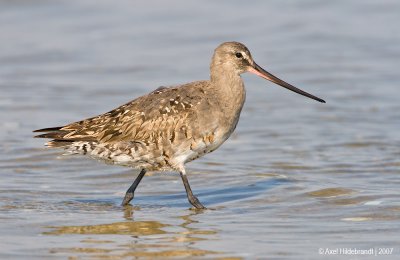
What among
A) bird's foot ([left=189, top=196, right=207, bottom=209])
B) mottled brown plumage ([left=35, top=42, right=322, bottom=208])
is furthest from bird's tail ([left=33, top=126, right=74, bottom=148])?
bird's foot ([left=189, top=196, right=207, bottom=209])

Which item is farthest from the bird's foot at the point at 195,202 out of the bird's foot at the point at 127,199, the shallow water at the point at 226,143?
the bird's foot at the point at 127,199

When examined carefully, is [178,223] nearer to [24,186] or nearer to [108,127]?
[108,127]

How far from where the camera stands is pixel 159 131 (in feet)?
26.9

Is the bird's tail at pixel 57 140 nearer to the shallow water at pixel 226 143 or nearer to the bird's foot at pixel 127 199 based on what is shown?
the shallow water at pixel 226 143

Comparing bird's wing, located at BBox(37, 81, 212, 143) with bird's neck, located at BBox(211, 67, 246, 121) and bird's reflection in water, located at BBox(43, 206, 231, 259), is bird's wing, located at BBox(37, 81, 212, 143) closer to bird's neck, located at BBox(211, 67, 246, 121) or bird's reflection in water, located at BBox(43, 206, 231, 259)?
bird's neck, located at BBox(211, 67, 246, 121)

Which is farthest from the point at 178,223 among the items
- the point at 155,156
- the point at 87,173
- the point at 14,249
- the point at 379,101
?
the point at 379,101

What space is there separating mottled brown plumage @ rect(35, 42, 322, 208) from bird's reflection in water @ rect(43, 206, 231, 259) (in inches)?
23.7

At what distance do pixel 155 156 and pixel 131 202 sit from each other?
1.66 feet

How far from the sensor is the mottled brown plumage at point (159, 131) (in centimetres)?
819

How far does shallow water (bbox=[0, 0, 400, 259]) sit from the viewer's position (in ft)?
23.4

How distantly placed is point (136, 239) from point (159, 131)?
4.53 ft

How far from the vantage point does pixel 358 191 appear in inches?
336

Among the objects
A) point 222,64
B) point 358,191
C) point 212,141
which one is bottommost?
point 358,191

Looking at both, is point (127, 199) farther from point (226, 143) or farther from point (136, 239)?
point (226, 143)
